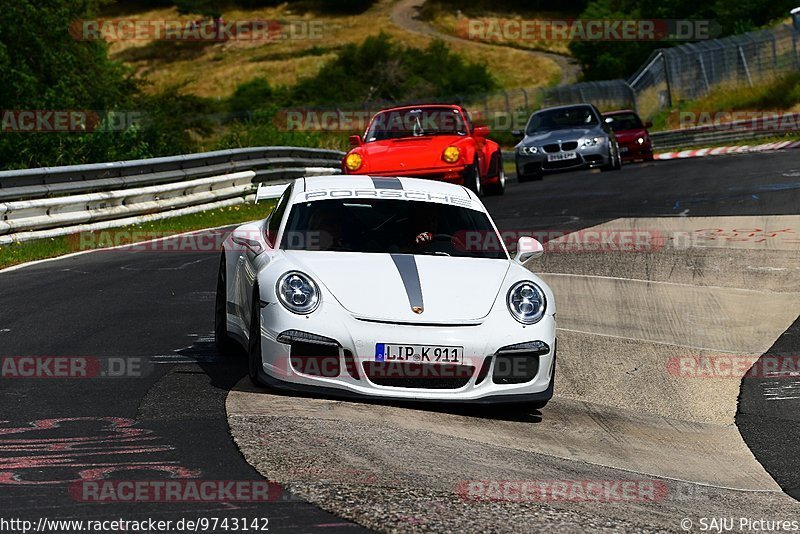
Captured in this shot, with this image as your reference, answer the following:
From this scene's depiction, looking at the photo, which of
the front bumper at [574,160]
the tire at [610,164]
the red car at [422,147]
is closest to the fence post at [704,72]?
the tire at [610,164]

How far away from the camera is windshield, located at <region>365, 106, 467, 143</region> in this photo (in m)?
18.4

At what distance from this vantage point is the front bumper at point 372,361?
6973mm

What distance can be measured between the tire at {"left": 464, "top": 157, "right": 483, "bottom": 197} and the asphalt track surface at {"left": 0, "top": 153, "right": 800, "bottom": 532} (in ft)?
4.99

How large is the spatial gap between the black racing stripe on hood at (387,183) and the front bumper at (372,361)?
5.81 feet

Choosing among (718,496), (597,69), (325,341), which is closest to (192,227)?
(325,341)

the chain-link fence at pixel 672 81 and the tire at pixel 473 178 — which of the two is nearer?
the tire at pixel 473 178

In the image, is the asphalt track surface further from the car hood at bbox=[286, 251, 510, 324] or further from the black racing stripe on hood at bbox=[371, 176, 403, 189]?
the black racing stripe on hood at bbox=[371, 176, 403, 189]

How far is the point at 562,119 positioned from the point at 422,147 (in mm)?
7366

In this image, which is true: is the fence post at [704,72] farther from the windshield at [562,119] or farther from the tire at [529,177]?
the windshield at [562,119]

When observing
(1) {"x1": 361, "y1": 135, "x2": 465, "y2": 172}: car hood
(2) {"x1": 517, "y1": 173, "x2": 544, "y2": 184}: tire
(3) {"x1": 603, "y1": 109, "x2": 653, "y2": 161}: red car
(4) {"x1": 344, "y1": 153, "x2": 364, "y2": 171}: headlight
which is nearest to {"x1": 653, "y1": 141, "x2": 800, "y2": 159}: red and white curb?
(3) {"x1": 603, "y1": 109, "x2": 653, "y2": 161}: red car

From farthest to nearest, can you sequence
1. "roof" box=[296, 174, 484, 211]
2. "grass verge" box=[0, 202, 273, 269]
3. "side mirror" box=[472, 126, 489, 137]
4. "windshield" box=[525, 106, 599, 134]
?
"windshield" box=[525, 106, 599, 134] < "side mirror" box=[472, 126, 489, 137] < "grass verge" box=[0, 202, 273, 269] < "roof" box=[296, 174, 484, 211]

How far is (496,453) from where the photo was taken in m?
6.22

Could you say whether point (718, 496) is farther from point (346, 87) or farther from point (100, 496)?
point (346, 87)

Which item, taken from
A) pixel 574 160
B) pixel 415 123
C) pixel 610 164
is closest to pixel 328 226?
pixel 415 123
